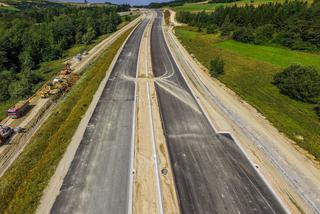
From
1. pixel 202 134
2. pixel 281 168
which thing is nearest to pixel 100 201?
pixel 202 134

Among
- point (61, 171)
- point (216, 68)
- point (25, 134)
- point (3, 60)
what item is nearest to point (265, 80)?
point (216, 68)

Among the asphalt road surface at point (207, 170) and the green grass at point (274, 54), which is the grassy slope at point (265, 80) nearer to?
the green grass at point (274, 54)

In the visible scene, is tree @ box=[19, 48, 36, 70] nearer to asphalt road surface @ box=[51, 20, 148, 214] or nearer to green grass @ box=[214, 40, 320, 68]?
asphalt road surface @ box=[51, 20, 148, 214]

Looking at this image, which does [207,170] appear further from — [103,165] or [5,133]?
[5,133]

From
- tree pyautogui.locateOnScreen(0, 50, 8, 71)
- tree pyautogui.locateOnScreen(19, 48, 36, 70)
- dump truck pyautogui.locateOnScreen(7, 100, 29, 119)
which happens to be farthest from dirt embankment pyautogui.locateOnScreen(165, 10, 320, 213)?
tree pyautogui.locateOnScreen(0, 50, 8, 71)

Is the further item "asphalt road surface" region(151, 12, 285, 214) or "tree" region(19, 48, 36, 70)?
"tree" region(19, 48, 36, 70)

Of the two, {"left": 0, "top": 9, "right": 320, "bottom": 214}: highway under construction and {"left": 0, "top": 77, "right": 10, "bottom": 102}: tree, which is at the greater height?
{"left": 0, "top": 9, "right": 320, "bottom": 214}: highway under construction
